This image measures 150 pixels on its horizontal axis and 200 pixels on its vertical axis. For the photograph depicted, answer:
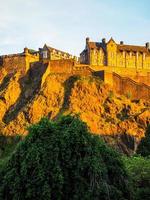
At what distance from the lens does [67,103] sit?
8694 cm

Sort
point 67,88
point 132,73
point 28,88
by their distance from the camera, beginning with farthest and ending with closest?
point 132,73 → point 28,88 → point 67,88

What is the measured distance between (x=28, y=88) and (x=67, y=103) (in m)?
8.39

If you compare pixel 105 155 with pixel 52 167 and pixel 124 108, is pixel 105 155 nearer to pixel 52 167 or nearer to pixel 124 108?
pixel 52 167

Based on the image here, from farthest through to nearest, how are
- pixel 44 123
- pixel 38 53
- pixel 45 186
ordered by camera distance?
pixel 38 53
pixel 44 123
pixel 45 186

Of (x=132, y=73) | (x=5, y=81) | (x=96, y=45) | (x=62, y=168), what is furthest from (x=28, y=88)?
(x=62, y=168)

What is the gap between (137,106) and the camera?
292 feet

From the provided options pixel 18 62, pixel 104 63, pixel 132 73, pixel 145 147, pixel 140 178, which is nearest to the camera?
pixel 140 178

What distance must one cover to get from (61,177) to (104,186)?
117 inches

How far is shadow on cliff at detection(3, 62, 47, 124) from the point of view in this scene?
88312 mm

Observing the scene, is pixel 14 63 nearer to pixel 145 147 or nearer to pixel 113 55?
pixel 113 55

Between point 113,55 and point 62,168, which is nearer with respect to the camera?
point 62,168

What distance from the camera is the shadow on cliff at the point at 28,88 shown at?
8831cm

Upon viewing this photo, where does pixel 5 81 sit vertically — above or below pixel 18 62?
below

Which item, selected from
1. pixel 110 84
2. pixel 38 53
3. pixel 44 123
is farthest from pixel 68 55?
pixel 44 123
